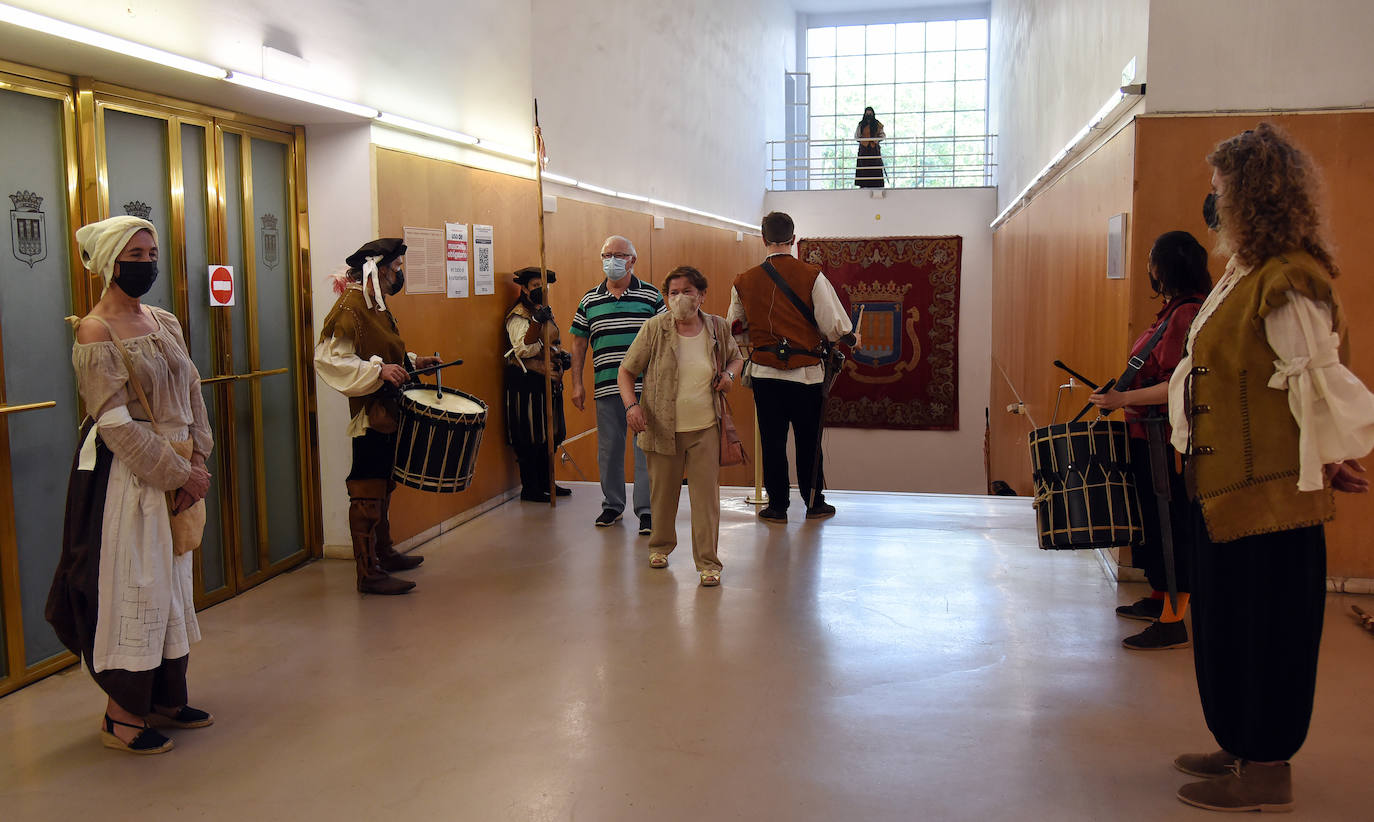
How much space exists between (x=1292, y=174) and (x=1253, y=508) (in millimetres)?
801

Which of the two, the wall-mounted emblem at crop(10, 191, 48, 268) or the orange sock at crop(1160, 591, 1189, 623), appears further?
the orange sock at crop(1160, 591, 1189, 623)

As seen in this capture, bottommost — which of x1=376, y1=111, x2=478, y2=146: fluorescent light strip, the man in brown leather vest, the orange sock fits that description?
the orange sock

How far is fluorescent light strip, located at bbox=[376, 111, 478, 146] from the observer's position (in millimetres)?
5211

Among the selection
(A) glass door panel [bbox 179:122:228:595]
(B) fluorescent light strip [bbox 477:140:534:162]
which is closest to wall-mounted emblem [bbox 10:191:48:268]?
(A) glass door panel [bbox 179:122:228:595]

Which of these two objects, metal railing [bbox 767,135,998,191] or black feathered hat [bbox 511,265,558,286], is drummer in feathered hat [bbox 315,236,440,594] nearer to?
black feathered hat [bbox 511,265,558,286]

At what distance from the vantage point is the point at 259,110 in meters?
4.70

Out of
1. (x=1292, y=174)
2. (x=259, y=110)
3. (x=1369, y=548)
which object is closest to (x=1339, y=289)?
(x=1369, y=548)

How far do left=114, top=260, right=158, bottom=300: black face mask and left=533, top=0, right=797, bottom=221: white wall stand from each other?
4.25 metres

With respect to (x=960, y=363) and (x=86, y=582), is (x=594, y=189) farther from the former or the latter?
(x=960, y=363)

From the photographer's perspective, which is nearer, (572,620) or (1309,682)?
(1309,682)

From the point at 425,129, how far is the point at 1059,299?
3.92 metres

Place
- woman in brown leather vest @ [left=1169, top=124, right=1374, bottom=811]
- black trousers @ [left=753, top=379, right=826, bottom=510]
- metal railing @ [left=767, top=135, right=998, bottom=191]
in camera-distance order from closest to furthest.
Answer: woman in brown leather vest @ [left=1169, top=124, right=1374, bottom=811], black trousers @ [left=753, top=379, right=826, bottom=510], metal railing @ [left=767, top=135, right=998, bottom=191]

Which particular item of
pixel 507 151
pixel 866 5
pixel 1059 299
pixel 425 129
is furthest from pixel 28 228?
pixel 866 5

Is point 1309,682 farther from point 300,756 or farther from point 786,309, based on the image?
point 786,309
